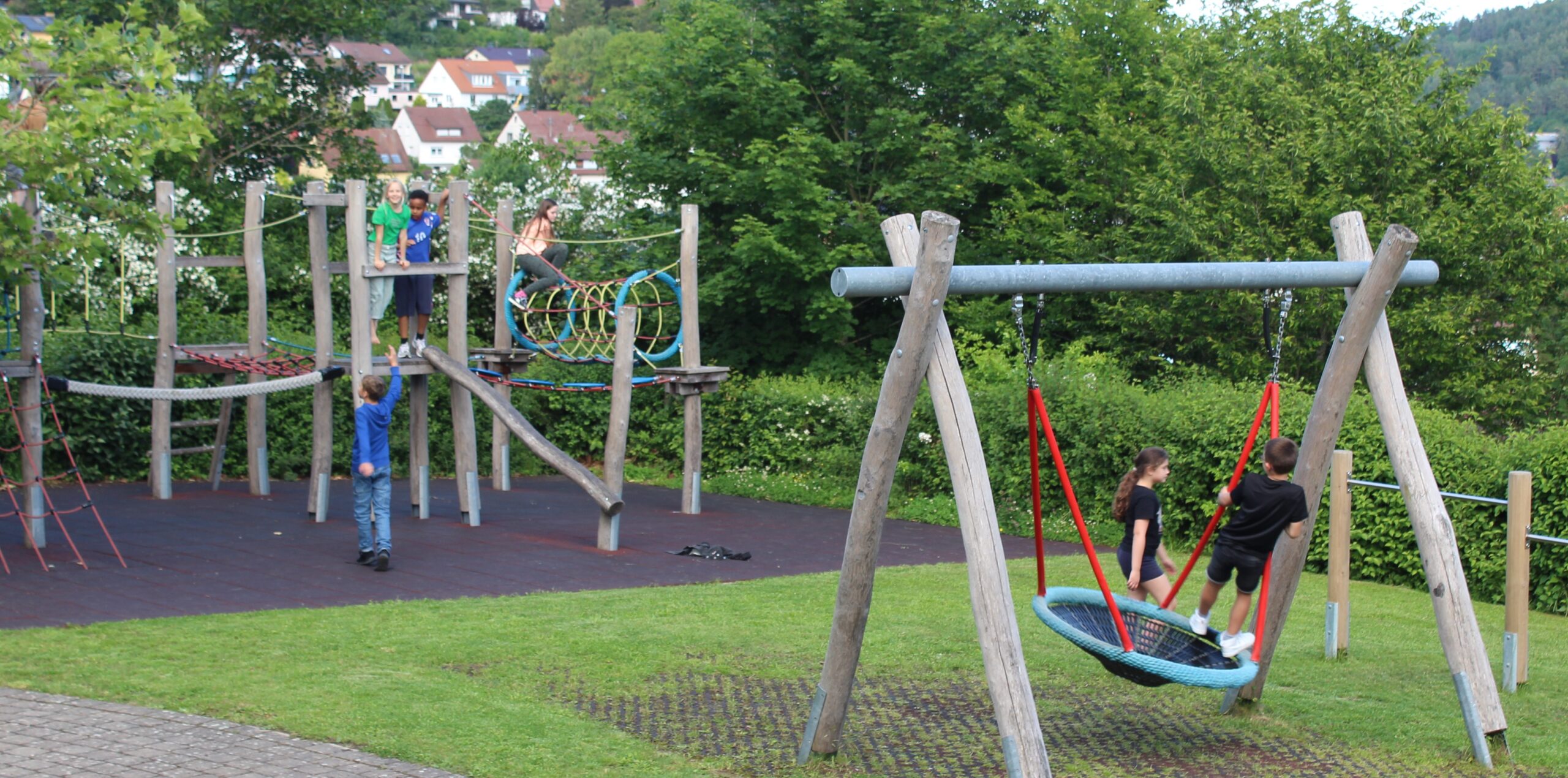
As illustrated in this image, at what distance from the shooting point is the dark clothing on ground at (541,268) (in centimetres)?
1617

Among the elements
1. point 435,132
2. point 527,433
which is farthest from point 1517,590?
point 435,132

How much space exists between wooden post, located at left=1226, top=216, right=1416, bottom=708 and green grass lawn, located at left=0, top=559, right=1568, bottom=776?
0.85 metres

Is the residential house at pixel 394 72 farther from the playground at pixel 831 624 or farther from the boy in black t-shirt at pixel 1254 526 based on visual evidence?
the boy in black t-shirt at pixel 1254 526

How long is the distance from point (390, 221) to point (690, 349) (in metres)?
3.65

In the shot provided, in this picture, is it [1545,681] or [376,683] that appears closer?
[376,683]

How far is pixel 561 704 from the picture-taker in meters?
7.00

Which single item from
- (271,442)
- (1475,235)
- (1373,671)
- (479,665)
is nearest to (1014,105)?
(1475,235)

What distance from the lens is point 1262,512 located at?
6.75 meters

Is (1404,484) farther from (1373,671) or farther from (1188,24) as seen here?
(1188,24)

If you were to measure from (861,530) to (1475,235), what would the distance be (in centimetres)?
1511

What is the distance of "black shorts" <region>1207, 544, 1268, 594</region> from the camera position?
6.80 meters

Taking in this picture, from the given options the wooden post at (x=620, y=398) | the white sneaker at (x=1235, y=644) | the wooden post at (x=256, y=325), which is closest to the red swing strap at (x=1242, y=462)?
the white sneaker at (x=1235, y=644)

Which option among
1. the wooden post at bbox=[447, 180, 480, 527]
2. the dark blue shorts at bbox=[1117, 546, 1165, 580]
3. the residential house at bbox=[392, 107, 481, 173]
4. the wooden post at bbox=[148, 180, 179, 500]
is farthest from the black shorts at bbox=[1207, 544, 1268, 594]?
the residential house at bbox=[392, 107, 481, 173]

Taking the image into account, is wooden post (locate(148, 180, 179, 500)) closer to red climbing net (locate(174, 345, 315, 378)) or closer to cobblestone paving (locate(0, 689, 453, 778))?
red climbing net (locate(174, 345, 315, 378))
